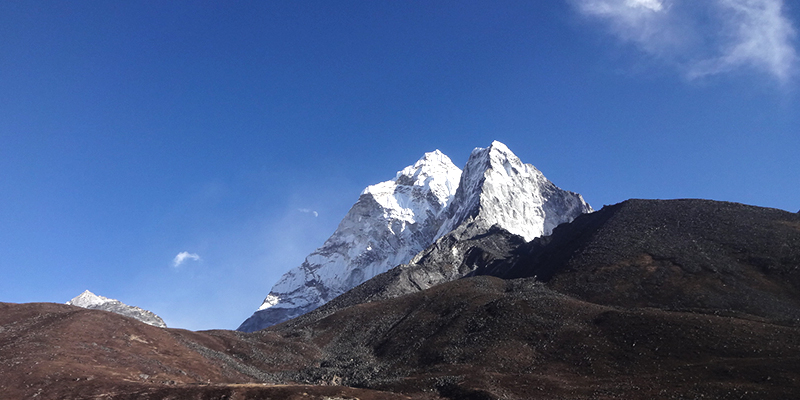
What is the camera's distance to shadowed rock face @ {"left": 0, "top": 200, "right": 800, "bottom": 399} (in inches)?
2315

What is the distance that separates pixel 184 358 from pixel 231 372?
8.04 m

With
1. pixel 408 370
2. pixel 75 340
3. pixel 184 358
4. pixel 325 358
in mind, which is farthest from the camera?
pixel 325 358

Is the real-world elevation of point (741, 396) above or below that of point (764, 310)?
below

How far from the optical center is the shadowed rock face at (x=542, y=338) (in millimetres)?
58812

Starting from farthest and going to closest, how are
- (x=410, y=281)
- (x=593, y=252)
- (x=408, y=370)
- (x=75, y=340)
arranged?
(x=410, y=281), (x=593, y=252), (x=408, y=370), (x=75, y=340)

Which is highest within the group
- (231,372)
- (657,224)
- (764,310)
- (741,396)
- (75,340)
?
(657,224)

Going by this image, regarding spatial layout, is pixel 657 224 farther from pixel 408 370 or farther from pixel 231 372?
pixel 231 372

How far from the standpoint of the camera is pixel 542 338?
8575 centimetres

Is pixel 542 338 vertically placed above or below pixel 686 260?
below

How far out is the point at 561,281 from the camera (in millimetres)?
124688

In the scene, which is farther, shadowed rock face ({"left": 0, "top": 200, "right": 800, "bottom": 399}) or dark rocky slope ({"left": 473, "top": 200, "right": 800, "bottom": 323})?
dark rocky slope ({"left": 473, "top": 200, "right": 800, "bottom": 323})

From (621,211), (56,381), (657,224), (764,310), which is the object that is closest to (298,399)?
(56,381)

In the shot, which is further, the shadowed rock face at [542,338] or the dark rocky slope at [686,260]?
the dark rocky slope at [686,260]

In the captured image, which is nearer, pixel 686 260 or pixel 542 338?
pixel 542 338
